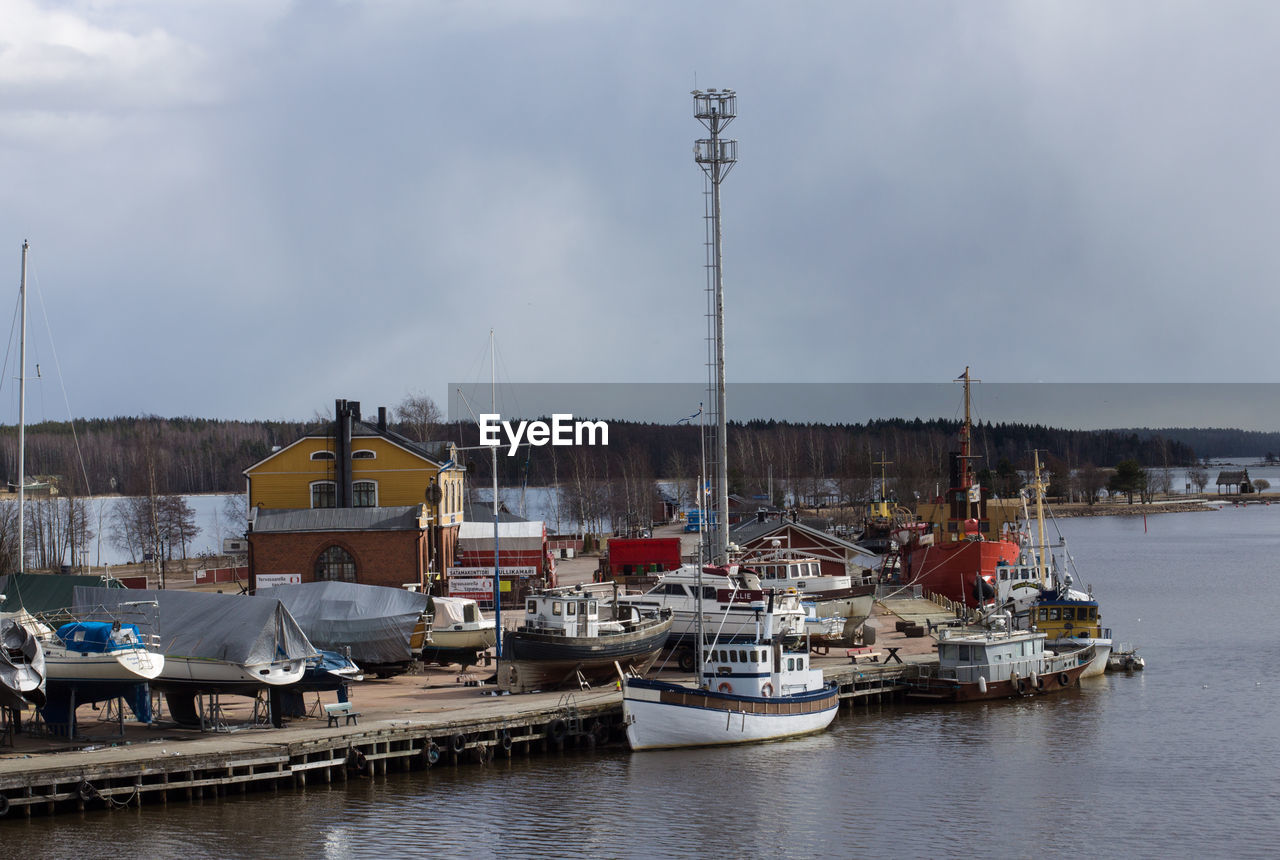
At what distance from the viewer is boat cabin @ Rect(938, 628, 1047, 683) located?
43688 mm

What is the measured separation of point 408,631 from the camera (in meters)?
42.2

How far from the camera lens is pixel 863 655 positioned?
47.8 metres

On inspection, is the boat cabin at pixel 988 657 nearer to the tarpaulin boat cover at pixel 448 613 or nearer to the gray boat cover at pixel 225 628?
the tarpaulin boat cover at pixel 448 613

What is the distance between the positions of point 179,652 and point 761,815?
1491cm

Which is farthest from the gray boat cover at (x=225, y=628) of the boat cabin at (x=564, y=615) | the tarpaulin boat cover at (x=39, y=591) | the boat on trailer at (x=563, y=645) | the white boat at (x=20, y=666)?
the boat cabin at (x=564, y=615)

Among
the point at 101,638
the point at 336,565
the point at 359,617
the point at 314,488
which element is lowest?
the point at 359,617

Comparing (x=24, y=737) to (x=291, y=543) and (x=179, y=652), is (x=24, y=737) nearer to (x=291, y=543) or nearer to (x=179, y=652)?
(x=179, y=652)

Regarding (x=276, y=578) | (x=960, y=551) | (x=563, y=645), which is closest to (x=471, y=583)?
(x=276, y=578)

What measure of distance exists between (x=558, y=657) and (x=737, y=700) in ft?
20.3

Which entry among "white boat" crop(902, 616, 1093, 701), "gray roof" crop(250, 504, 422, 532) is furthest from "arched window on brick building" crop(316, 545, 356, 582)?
"white boat" crop(902, 616, 1093, 701)

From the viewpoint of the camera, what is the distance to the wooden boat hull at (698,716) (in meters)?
35.3

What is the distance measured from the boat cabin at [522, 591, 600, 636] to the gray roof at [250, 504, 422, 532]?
18.7 meters

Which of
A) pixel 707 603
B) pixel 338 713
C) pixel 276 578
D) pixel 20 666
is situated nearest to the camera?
pixel 20 666

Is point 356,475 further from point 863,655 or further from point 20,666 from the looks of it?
point 20,666
